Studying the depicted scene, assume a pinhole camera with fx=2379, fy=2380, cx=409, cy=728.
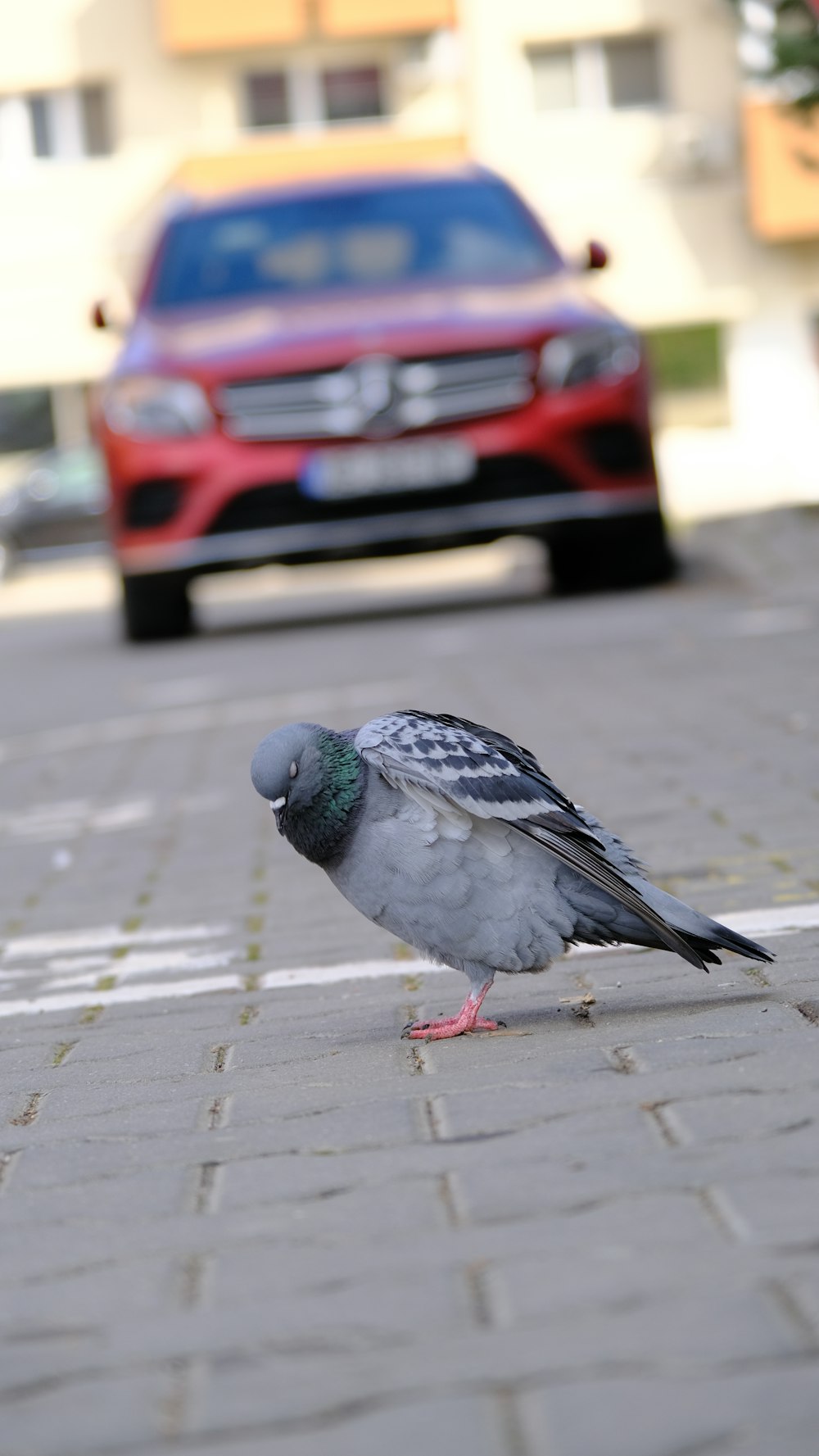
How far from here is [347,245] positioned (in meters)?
12.5

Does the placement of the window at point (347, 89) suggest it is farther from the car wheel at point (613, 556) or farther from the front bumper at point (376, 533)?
the front bumper at point (376, 533)

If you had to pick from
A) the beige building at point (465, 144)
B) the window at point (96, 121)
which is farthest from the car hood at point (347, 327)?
the window at point (96, 121)

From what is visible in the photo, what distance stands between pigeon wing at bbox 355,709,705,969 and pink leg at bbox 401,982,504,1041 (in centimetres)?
30

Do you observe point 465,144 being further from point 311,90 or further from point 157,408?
point 157,408

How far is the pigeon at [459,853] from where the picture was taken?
3785 mm

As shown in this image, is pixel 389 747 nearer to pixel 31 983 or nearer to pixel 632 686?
pixel 31 983

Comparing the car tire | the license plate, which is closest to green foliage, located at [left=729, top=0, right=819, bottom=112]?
the license plate

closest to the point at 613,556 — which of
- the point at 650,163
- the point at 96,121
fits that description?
the point at 650,163

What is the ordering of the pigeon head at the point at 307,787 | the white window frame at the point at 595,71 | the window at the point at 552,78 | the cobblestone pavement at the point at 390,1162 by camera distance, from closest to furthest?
1. the cobblestone pavement at the point at 390,1162
2. the pigeon head at the point at 307,787
3. the white window frame at the point at 595,71
4. the window at the point at 552,78

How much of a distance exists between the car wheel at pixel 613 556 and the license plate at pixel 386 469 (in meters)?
0.72

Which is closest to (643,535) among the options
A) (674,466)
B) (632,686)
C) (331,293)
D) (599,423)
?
(599,423)

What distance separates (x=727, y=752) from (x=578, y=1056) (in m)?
3.67

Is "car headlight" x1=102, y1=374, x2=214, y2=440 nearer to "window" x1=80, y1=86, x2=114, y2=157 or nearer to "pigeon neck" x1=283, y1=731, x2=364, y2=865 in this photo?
"pigeon neck" x1=283, y1=731, x2=364, y2=865

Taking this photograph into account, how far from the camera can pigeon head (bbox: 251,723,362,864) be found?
3771 mm
